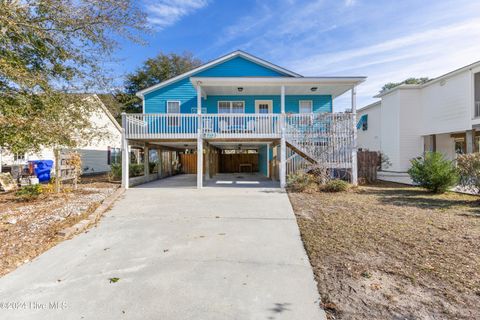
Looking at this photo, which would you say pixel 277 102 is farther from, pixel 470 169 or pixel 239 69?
pixel 470 169

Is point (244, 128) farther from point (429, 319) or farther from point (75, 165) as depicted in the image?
point (429, 319)

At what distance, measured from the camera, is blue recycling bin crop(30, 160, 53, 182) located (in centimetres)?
1244

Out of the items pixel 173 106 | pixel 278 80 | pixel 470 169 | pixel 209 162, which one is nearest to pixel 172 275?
pixel 470 169

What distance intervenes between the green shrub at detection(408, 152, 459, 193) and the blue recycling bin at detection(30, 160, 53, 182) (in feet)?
57.9

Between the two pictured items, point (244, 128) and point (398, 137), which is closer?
point (244, 128)

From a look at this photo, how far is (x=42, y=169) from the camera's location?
12711mm

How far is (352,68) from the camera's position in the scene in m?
15.1

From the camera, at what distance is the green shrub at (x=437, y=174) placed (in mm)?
8266

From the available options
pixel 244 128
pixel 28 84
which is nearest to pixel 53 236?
pixel 28 84

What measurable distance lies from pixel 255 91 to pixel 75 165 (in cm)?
975

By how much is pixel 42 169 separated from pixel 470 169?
18737 millimetres

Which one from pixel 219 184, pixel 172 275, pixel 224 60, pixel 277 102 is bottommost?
pixel 172 275

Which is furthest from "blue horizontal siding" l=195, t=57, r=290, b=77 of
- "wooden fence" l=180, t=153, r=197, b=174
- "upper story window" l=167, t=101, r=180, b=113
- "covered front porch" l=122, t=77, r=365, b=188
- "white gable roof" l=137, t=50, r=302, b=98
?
"wooden fence" l=180, t=153, r=197, b=174

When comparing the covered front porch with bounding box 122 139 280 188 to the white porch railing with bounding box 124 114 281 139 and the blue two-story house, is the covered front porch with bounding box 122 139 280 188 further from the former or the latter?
the white porch railing with bounding box 124 114 281 139
